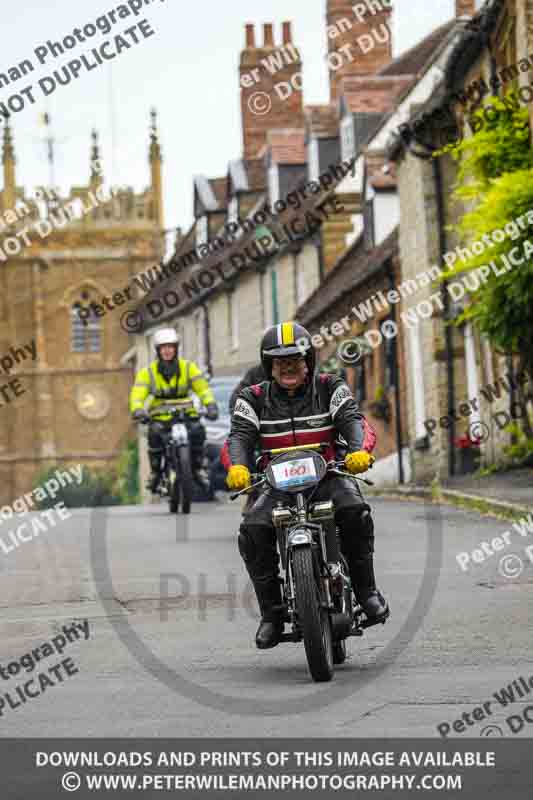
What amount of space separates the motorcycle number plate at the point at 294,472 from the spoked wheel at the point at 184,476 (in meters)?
11.9

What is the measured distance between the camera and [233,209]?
188 feet

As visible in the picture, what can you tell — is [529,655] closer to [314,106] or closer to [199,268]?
[314,106]

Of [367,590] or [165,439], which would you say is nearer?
[367,590]

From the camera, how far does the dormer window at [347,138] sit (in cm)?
4303

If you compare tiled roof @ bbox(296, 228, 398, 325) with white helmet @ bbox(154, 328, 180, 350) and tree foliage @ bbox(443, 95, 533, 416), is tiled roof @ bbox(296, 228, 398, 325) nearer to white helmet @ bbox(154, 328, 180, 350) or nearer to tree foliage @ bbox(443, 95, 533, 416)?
tree foliage @ bbox(443, 95, 533, 416)

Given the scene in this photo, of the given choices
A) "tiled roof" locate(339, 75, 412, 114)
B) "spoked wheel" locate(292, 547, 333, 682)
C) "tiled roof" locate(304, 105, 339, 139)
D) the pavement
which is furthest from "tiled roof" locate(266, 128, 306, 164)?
"spoked wheel" locate(292, 547, 333, 682)

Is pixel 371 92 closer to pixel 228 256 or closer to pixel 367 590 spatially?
pixel 228 256

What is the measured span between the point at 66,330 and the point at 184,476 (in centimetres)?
7934

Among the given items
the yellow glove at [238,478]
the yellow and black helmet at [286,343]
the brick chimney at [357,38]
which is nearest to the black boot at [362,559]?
the yellow glove at [238,478]


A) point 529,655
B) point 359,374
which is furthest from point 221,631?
point 359,374

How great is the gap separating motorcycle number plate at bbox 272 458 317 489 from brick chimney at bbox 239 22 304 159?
4705cm

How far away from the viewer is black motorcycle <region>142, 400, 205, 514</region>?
20.5 metres

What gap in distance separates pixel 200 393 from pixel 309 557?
1210cm

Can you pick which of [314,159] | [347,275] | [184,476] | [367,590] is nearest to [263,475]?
[367,590]
